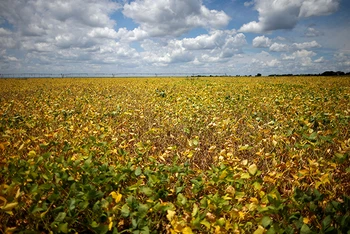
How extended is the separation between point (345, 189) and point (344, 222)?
1.47m

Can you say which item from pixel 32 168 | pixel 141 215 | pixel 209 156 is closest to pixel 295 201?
pixel 141 215

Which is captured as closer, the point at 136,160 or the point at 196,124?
the point at 136,160

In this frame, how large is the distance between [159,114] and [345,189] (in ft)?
16.7

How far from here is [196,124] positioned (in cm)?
573

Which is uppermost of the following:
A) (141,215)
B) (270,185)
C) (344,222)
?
(344,222)

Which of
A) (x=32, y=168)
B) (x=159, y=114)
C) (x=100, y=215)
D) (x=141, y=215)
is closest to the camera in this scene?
(x=141, y=215)

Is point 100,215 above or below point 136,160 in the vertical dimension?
below

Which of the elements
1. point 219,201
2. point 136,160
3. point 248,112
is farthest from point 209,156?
point 248,112

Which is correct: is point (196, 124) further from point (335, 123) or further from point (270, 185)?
point (335, 123)

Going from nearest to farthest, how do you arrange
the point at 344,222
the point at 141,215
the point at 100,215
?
the point at 344,222 → the point at 141,215 → the point at 100,215

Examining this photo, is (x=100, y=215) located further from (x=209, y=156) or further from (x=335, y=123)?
(x=335, y=123)

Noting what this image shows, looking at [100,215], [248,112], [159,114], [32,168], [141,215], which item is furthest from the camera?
[248,112]

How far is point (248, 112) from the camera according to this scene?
7273 millimetres

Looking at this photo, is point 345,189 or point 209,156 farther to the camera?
point 209,156
